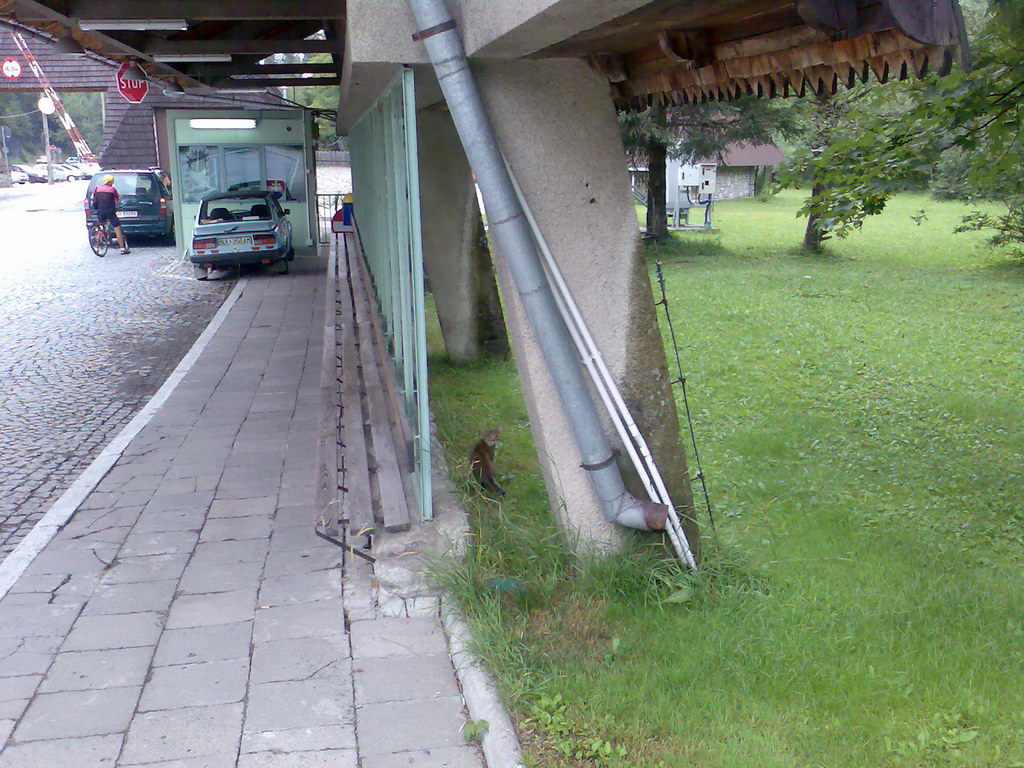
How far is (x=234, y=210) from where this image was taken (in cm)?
1850

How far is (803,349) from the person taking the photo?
11.3 metres

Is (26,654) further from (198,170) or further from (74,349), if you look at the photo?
(198,170)

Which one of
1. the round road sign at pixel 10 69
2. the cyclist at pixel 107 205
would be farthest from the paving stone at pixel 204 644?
the round road sign at pixel 10 69

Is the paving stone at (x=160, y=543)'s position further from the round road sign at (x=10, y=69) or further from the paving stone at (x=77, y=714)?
the round road sign at (x=10, y=69)

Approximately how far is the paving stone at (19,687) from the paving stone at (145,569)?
0.96 meters

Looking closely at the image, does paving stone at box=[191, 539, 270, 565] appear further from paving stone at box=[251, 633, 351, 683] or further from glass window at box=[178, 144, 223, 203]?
glass window at box=[178, 144, 223, 203]

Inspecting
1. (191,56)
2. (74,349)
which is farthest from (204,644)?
(191,56)

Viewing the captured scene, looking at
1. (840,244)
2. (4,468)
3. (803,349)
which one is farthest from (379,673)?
(840,244)

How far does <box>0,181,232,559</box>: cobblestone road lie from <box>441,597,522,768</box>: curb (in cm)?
289

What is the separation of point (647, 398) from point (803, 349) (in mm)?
6835

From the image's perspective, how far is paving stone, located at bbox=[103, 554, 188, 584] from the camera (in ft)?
17.1

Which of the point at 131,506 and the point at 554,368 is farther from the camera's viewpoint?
the point at 131,506

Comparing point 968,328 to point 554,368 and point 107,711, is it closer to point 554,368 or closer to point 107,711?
point 554,368

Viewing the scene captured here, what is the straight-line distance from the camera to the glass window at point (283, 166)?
789 inches
